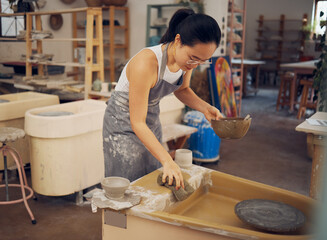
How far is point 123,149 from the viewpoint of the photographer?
173 centimetres

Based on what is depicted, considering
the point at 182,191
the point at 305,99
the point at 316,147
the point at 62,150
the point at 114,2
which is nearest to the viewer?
the point at 182,191

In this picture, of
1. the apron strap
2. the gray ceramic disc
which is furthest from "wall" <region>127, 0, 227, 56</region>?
the apron strap

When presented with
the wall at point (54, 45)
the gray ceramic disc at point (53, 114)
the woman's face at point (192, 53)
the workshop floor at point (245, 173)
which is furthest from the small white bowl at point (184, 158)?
the wall at point (54, 45)

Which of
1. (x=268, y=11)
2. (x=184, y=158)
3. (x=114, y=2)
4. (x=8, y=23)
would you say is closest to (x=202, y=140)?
(x=184, y=158)

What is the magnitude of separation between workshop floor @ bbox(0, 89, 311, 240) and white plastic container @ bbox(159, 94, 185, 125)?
2.16ft

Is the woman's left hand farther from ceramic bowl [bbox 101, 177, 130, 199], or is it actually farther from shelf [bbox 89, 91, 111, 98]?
shelf [bbox 89, 91, 111, 98]

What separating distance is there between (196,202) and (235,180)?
0.22 meters

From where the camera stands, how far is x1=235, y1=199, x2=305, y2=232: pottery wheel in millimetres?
1369

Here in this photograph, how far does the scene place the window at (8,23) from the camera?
6.23 meters

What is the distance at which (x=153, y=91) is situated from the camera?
5.43 feet

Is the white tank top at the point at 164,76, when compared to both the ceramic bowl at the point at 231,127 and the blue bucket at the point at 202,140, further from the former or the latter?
the blue bucket at the point at 202,140

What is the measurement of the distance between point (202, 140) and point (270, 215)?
2.47 m

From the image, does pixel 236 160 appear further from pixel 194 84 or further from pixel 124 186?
pixel 124 186

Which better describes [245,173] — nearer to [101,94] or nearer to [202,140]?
[202,140]
